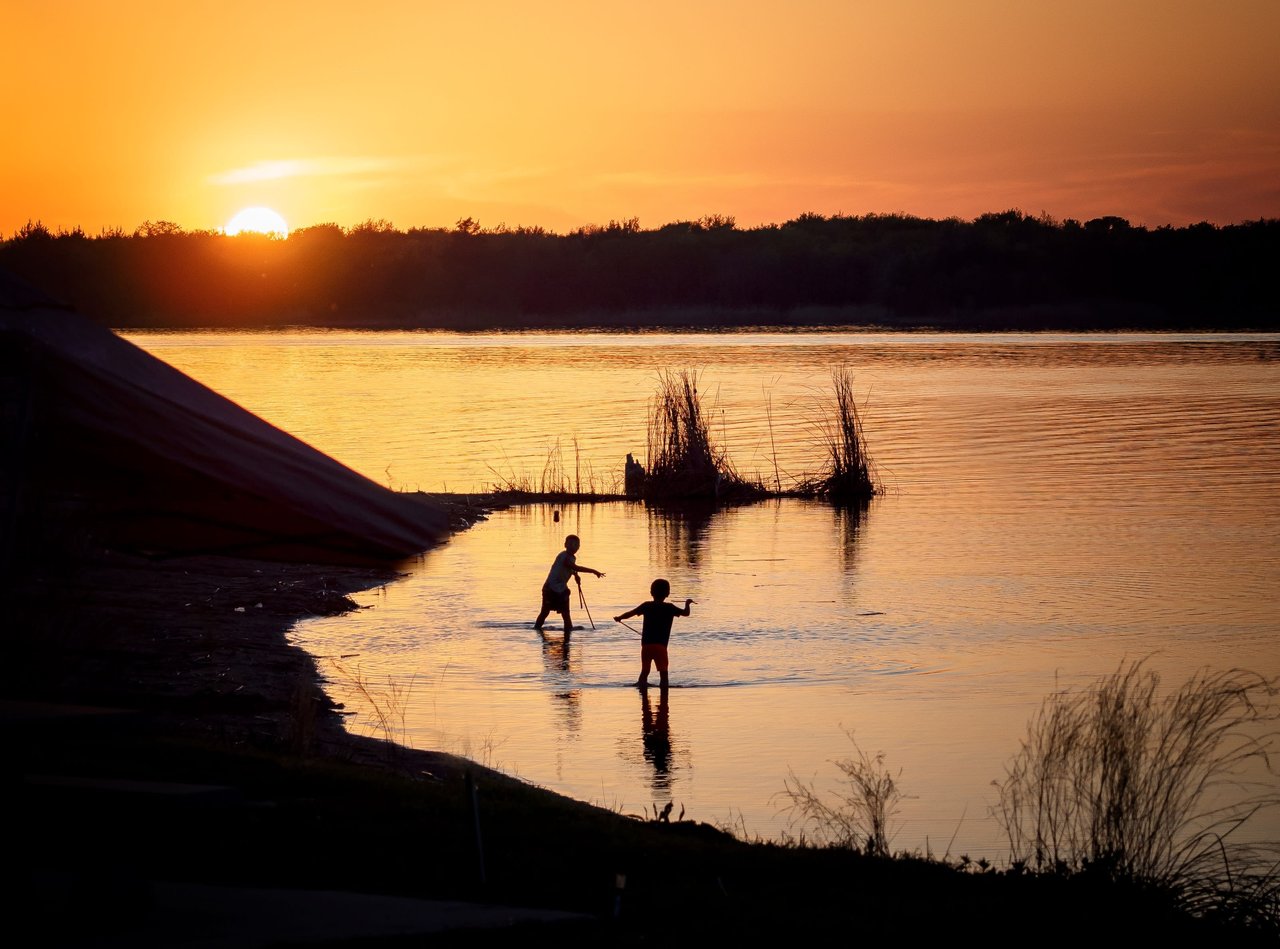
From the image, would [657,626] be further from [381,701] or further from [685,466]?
[685,466]

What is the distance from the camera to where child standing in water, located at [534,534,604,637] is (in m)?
19.2

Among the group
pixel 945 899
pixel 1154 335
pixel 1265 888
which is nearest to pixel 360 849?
pixel 945 899

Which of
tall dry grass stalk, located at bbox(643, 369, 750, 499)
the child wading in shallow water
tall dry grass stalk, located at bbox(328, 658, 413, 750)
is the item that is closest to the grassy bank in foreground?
tall dry grass stalk, located at bbox(328, 658, 413, 750)

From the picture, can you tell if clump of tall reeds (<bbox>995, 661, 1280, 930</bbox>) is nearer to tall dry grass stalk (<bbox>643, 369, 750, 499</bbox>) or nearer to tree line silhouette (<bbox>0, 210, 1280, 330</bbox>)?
tall dry grass stalk (<bbox>643, 369, 750, 499</bbox>)

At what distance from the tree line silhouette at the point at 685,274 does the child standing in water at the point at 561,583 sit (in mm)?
95735

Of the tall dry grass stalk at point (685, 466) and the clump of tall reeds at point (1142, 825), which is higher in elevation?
the tall dry grass stalk at point (685, 466)

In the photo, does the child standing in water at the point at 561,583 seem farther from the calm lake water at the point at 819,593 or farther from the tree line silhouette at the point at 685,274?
the tree line silhouette at the point at 685,274

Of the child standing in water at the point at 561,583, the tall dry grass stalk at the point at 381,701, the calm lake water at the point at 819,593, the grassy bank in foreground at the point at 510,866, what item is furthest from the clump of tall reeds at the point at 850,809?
the child standing in water at the point at 561,583

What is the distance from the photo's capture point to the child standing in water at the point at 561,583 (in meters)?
19.2

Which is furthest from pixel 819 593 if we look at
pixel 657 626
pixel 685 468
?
pixel 685 468

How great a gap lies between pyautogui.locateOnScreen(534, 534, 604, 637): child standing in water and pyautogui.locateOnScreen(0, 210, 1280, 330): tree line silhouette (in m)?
95.7

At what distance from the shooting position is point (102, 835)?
22.1ft

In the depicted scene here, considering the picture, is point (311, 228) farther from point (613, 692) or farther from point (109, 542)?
point (109, 542)

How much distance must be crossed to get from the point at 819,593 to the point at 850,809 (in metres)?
11.4
